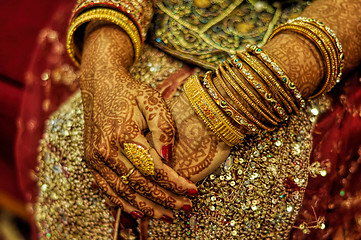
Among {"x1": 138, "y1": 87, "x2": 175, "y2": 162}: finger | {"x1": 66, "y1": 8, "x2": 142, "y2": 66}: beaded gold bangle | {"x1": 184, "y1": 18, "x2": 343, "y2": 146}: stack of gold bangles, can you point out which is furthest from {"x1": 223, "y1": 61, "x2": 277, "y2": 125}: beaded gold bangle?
{"x1": 66, "y1": 8, "x2": 142, "y2": 66}: beaded gold bangle

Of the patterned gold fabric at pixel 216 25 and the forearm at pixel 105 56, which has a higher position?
the patterned gold fabric at pixel 216 25

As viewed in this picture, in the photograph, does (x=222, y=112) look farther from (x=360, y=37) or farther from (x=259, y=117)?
(x=360, y=37)

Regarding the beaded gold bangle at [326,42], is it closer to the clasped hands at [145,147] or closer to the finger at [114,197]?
the clasped hands at [145,147]

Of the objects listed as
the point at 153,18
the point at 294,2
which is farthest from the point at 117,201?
the point at 294,2

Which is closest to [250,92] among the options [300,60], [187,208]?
[300,60]

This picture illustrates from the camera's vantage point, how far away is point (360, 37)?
0.60 meters

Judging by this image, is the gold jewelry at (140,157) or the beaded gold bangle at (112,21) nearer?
the gold jewelry at (140,157)

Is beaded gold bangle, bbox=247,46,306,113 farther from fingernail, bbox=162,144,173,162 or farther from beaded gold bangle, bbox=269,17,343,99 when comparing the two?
fingernail, bbox=162,144,173,162

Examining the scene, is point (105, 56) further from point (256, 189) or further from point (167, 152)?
point (256, 189)

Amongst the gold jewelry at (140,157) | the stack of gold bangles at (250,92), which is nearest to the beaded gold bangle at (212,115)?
the stack of gold bangles at (250,92)

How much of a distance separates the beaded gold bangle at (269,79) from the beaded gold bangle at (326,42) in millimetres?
98

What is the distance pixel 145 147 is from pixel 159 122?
4 cm

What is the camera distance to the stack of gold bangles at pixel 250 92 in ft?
1.72

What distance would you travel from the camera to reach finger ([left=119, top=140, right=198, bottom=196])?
0.52 m
